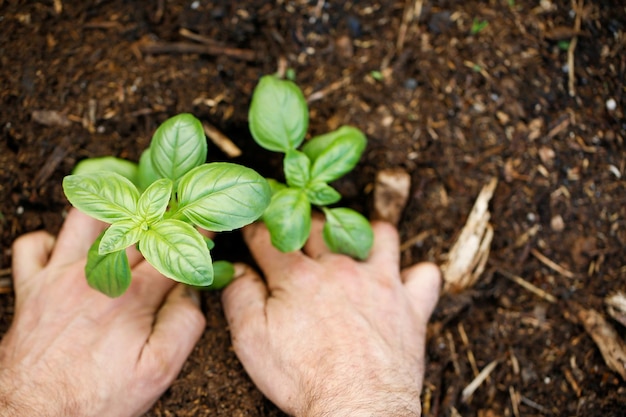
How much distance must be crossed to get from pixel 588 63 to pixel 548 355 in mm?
1294

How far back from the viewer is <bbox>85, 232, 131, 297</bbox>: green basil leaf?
1.86 metres

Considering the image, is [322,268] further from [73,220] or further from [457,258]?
[73,220]

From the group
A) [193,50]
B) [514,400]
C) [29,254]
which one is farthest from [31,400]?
[514,400]

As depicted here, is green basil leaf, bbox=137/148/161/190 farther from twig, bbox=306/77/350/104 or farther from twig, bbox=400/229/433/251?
twig, bbox=400/229/433/251

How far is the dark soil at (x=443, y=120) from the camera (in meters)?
2.54

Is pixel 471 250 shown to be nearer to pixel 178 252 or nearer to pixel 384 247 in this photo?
pixel 384 247

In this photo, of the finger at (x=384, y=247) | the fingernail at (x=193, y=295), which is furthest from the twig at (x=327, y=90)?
the fingernail at (x=193, y=295)

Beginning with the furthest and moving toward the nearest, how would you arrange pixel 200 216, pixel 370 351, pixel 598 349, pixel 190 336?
pixel 598 349, pixel 190 336, pixel 370 351, pixel 200 216

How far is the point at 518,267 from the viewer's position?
8.75 ft

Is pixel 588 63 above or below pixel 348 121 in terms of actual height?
above

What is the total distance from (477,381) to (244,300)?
108 centimetres

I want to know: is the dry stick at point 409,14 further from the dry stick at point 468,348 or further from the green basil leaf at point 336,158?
the dry stick at point 468,348

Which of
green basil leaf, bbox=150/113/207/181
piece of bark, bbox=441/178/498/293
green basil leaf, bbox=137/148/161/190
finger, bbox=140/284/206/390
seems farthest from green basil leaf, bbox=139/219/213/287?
Answer: piece of bark, bbox=441/178/498/293

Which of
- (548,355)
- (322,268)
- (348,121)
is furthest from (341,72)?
(548,355)
